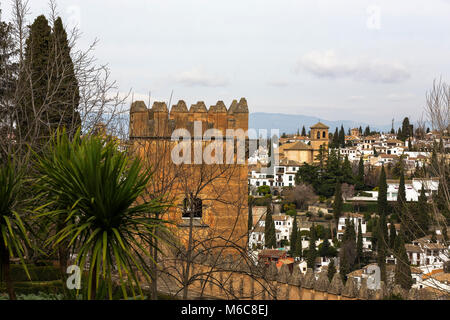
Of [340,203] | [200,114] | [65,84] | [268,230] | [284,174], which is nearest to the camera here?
[268,230]

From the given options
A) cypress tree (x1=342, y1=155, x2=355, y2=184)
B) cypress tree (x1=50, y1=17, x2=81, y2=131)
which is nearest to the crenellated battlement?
cypress tree (x1=50, y1=17, x2=81, y2=131)

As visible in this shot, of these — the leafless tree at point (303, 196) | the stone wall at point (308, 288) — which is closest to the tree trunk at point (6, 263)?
the stone wall at point (308, 288)

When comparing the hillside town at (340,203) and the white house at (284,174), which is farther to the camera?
the white house at (284,174)

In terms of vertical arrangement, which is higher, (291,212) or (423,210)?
(423,210)

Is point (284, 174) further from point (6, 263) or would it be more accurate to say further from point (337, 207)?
point (6, 263)

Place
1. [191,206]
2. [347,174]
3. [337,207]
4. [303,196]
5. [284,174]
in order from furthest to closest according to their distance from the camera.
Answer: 1. [284,174]
2. [347,174]
3. [303,196]
4. [337,207]
5. [191,206]

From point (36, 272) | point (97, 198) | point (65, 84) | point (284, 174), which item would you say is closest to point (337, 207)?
point (284, 174)

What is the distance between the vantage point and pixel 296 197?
249 ft

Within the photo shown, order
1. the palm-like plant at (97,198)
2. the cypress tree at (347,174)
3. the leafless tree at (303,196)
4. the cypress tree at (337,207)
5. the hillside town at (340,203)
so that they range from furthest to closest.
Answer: the cypress tree at (347,174) < the leafless tree at (303,196) < the cypress tree at (337,207) < the hillside town at (340,203) < the palm-like plant at (97,198)

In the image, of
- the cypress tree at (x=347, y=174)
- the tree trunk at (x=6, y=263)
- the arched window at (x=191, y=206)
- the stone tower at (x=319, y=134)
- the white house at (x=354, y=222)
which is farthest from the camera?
the stone tower at (x=319, y=134)

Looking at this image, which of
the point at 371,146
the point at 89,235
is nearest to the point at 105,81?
the point at 89,235

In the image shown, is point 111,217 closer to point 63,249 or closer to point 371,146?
point 63,249

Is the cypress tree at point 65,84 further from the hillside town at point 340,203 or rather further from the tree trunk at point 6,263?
the hillside town at point 340,203
